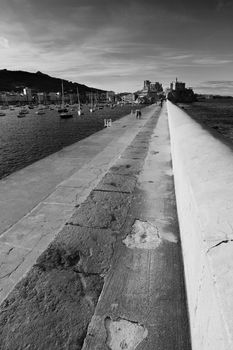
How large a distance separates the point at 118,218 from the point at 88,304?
1.94 metres

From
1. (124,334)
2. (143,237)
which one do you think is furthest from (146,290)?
(143,237)

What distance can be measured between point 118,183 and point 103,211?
1648mm

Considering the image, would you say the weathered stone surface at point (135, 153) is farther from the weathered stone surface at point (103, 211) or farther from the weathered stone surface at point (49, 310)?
the weathered stone surface at point (49, 310)

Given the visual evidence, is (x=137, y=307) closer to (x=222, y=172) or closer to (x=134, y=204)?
(x=222, y=172)

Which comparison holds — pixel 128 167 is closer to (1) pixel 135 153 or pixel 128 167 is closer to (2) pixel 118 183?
Result: (2) pixel 118 183

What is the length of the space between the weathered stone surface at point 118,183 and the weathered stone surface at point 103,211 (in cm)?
29

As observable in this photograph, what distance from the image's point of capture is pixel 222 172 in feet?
9.29

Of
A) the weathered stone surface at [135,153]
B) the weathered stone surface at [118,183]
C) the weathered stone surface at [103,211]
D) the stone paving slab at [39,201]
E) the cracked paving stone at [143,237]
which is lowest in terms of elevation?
the stone paving slab at [39,201]

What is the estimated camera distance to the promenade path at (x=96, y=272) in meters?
2.33

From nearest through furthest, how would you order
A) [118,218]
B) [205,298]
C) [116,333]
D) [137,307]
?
1. [205,298]
2. [116,333]
3. [137,307]
4. [118,218]

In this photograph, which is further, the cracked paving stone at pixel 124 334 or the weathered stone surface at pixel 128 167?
the weathered stone surface at pixel 128 167

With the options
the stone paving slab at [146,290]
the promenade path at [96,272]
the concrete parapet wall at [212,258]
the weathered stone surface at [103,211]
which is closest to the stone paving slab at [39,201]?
the promenade path at [96,272]

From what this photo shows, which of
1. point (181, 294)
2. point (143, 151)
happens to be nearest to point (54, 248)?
point (181, 294)

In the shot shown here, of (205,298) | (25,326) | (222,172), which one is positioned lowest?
(25,326)
